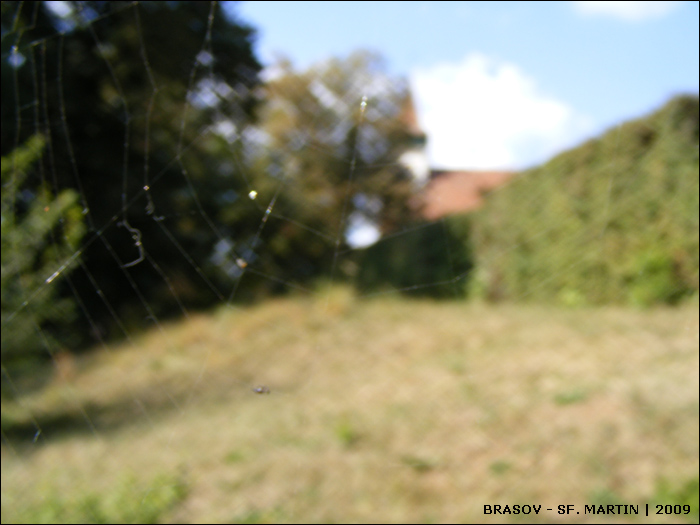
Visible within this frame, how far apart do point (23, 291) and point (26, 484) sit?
2.64 ft

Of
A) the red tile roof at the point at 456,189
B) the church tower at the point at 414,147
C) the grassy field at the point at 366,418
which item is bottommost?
the grassy field at the point at 366,418

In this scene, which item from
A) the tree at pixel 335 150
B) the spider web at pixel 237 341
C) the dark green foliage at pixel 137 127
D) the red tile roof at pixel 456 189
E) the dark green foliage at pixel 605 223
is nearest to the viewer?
the dark green foliage at pixel 605 223

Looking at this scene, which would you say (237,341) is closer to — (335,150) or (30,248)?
(30,248)

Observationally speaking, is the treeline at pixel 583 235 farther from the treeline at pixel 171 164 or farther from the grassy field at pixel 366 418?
the treeline at pixel 171 164

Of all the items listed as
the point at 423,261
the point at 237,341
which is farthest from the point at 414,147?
the point at 237,341

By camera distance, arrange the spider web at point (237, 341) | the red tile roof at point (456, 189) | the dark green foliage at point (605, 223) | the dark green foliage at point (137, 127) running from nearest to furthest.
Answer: the dark green foliage at point (605, 223) < the red tile roof at point (456, 189) < the spider web at point (237, 341) < the dark green foliage at point (137, 127)

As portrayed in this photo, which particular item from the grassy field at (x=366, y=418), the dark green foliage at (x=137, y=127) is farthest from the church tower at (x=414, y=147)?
the dark green foliage at (x=137, y=127)

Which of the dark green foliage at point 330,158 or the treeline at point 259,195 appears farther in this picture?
the dark green foliage at point 330,158

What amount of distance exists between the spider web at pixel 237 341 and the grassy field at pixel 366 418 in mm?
11

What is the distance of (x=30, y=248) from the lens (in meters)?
1.90

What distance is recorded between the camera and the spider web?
1.87 meters

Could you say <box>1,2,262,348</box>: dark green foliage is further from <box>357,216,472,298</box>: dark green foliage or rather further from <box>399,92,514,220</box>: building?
<box>399,92,514,220</box>: building

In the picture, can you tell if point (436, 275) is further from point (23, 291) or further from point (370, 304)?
point (23, 291)

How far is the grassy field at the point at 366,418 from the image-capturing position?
1.78m
